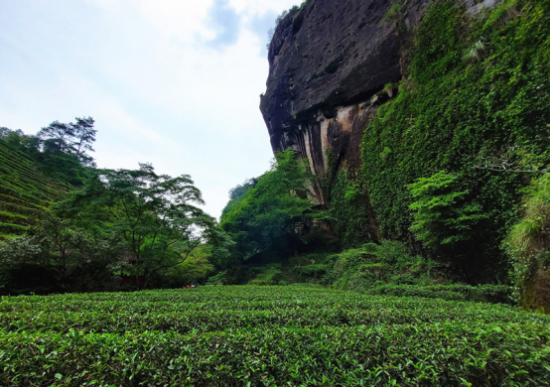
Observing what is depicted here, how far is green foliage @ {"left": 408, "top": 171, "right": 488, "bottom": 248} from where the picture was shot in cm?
695

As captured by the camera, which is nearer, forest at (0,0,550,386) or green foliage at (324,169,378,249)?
forest at (0,0,550,386)

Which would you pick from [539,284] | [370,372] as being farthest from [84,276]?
[539,284]

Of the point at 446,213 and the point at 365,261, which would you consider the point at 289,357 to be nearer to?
the point at 446,213

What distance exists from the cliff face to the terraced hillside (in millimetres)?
17028

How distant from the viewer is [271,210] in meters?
16.6

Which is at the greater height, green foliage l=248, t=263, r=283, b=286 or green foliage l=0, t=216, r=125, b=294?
green foliage l=0, t=216, r=125, b=294

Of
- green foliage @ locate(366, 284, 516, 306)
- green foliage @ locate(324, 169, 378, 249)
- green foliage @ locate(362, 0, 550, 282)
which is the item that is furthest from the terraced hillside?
green foliage @ locate(362, 0, 550, 282)

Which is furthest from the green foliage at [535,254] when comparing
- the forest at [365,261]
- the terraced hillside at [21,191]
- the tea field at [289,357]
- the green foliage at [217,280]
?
the terraced hillside at [21,191]

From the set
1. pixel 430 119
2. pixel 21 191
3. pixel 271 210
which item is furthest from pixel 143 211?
pixel 430 119

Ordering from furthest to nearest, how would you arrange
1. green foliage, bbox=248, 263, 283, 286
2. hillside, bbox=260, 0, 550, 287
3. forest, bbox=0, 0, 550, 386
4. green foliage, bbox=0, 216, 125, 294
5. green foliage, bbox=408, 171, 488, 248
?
green foliage, bbox=248, 263, 283, 286 → green foliage, bbox=408, 171, 488, 248 → green foliage, bbox=0, 216, 125, 294 → hillside, bbox=260, 0, 550, 287 → forest, bbox=0, 0, 550, 386

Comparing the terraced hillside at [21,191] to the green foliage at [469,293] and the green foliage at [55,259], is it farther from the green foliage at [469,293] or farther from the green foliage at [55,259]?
the green foliage at [469,293]

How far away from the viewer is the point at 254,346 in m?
2.06

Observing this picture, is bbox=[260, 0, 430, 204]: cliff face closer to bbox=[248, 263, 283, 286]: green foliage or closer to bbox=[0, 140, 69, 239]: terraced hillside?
bbox=[248, 263, 283, 286]: green foliage

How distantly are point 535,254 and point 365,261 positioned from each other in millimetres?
5709
